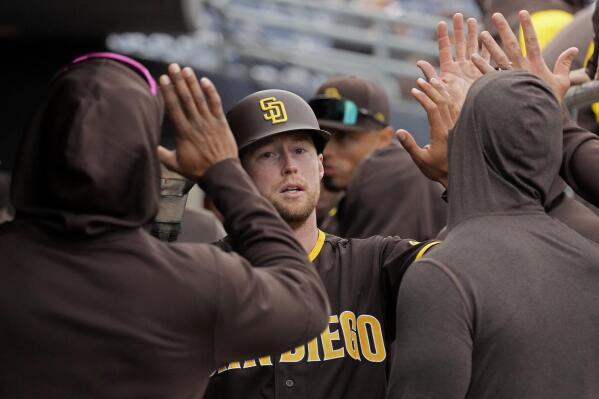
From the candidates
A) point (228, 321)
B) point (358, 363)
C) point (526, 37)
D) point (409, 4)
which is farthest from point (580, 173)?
point (409, 4)

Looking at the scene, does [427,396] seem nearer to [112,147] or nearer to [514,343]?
[514,343]

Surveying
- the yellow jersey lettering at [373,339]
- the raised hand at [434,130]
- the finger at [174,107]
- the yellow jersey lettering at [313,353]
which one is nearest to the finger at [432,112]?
the raised hand at [434,130]

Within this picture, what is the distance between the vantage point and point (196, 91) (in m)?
2.68

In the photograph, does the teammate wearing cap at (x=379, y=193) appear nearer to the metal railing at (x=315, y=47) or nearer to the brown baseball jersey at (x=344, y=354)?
the brown baseball jersey at (x=344, y=354)

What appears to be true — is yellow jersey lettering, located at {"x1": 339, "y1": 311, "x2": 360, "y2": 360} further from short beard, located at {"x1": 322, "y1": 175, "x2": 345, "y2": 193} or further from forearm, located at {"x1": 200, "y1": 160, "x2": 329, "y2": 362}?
short beard, located at {"x1": 322, "y1": 175, "x2": 345, "y2": 193}

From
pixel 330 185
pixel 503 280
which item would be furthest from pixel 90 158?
pixel 330 185

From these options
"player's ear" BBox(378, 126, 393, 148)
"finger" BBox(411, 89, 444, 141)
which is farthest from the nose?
"player's ear" BBox(378, 126, 393, 148)

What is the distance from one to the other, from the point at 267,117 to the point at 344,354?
0.83 metres

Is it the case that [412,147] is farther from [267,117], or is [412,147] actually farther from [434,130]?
[267,117]

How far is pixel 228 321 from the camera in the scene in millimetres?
2508

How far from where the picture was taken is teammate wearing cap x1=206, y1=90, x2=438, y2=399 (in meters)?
3.37

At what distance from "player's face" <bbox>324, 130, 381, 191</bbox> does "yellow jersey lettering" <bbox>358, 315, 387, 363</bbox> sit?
2.24m

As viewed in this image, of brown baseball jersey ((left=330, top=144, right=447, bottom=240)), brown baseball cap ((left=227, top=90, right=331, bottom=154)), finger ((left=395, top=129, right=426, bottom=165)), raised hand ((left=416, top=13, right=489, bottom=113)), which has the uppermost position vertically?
raised hand ((left=416, top=13, right=489, bottom=113))

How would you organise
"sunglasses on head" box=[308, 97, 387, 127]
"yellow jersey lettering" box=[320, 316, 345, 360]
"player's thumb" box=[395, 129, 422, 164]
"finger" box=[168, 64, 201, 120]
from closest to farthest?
"finger" box=[168, 64, 201, 120] → "player's thumb" box=[395, 129, 422, 164] → "yellow jersey lettering" box=[320, 316, 345, 360] → "sunglasses on head" box=[308, 97, 387, 127]
